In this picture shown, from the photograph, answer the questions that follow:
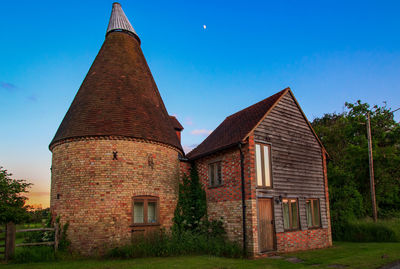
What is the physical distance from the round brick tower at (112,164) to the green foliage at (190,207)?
1.36 ft

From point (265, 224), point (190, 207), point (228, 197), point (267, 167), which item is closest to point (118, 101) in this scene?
point (190, 207)

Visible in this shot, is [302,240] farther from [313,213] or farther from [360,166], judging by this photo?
[360,166]

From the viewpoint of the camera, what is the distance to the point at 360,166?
24.5 meters

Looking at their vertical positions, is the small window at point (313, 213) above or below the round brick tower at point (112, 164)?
below

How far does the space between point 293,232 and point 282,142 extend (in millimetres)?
4098

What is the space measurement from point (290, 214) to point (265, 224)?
181cm

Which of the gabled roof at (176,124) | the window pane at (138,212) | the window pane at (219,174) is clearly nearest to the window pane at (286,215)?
the window pane at (219,174)

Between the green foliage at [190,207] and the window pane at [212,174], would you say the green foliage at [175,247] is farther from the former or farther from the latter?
the window pane at [212,174]

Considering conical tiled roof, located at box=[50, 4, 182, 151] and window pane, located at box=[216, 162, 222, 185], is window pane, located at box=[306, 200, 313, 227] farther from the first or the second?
conical tiled roof, located at box=[50, 4, 182, 151]

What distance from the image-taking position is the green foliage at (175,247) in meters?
11.0

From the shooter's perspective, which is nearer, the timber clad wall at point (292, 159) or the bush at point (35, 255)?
the bush at point (35, 255)

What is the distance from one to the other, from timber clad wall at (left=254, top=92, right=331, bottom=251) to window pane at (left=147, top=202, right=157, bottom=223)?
14.9 feet

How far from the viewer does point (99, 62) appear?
15.4 meters

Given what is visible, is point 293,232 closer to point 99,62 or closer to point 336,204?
point 336,204
